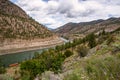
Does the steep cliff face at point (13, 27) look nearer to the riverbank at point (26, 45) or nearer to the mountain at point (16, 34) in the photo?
the mountain at point (16, 34)

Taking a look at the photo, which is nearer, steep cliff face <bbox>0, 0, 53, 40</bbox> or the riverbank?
the riverbank

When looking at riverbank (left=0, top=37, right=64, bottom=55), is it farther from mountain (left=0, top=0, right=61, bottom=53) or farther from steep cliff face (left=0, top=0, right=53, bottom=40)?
steep cliff face (left=0, top=0, right=53, bottom=40)

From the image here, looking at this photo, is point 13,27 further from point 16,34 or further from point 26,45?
point 26,45

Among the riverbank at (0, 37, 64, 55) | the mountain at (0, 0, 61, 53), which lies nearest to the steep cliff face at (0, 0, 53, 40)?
the mountain at (0, 0, 61, 53)

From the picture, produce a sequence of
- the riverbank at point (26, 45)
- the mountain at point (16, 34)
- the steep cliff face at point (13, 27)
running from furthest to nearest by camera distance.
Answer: the steep cliff face at point (13, 27), the mountain at point (16, 34), the riverbank at point (26, 45)

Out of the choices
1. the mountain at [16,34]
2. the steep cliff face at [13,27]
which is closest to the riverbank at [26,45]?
the mountain at [16,34]

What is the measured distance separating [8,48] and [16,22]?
1953 inches

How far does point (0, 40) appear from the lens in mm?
132500

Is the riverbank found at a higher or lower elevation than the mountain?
lower

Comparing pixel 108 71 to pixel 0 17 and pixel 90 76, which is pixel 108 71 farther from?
pixel 0 17

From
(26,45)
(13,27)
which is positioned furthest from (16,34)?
(26,45)

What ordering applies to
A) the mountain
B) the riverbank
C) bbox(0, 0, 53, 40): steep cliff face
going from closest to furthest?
the riverbank < the mountain < bbox(0, 0, 53, 40): steep cliff face

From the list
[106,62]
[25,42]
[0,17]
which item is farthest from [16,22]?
[106,62]

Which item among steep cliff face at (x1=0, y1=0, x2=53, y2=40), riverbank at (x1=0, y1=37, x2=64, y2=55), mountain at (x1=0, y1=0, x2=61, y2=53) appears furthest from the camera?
steep cliff face at (x1=0, y1=0, x2=53, y2=40)
